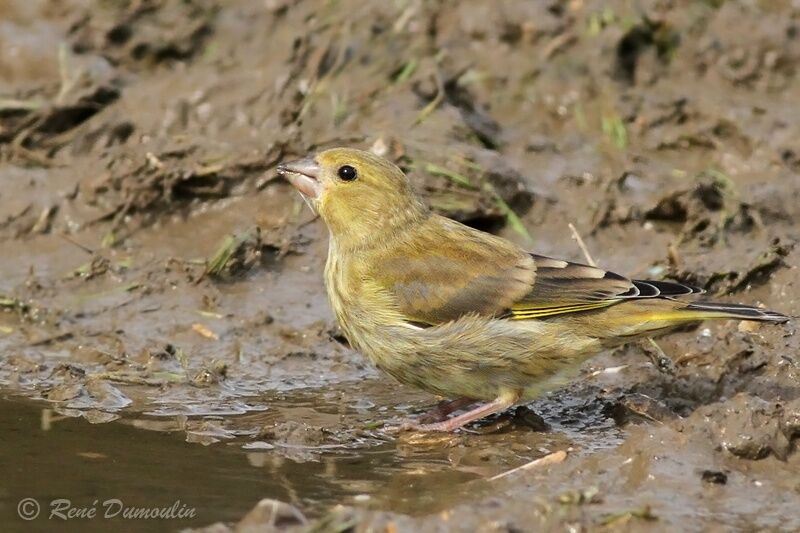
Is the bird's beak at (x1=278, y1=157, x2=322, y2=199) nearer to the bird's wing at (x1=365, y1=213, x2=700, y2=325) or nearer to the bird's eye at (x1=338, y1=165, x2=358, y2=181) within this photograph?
the bird's eye at (x1=338, y1=165, x2=358, y2=181)

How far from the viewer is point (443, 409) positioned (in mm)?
7730

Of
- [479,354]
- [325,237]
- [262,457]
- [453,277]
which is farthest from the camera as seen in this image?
[325,237]

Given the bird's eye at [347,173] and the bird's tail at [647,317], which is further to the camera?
the bird's eye at [347,173]

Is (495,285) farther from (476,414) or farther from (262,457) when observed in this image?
(262,457)

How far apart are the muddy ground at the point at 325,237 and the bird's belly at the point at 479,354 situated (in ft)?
1.00

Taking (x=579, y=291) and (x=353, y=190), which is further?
(x=353, y=190)

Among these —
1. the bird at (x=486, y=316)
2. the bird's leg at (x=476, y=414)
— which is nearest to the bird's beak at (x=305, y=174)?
the bird at (x=486, y=316)

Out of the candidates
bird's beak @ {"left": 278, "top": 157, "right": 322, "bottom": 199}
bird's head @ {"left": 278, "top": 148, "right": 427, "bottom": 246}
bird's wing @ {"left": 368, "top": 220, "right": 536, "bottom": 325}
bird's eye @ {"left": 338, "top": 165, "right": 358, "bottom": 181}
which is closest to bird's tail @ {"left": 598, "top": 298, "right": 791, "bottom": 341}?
bird's wing @ {"left": 368, "top": 220, "right": 536, "bottom": 325}

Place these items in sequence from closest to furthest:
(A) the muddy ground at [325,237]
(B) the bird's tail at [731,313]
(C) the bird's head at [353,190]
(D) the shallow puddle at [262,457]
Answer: (D) the shallow puddle at [262,457] < (A) the muddy ground at [325,237] < (B) the bird's tail at [731,313] < (C) the bird's head at [353,190]

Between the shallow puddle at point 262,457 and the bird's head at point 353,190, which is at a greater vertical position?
the bird's head at point 353,190

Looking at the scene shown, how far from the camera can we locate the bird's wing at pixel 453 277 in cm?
749

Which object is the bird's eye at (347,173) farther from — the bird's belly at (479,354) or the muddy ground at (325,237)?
the muddy ground at (325,237)

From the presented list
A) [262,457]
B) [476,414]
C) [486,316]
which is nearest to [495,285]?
[486,316]

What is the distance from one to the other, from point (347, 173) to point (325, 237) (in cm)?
148
